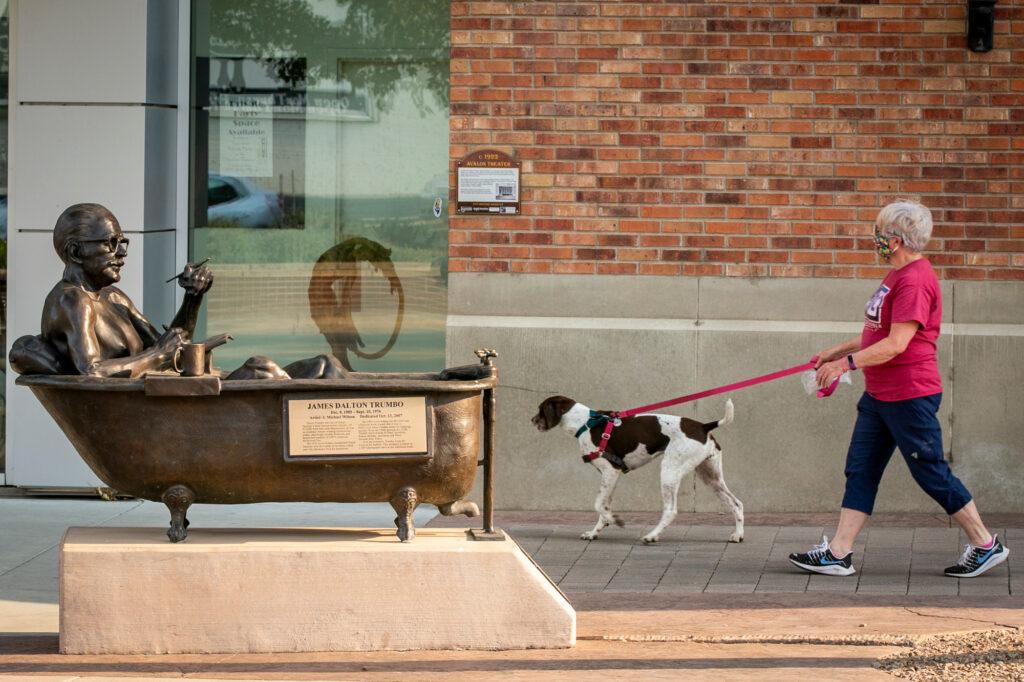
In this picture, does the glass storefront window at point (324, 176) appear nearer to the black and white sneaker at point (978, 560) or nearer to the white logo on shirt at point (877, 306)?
the white logo on shirt at point (877, 306)

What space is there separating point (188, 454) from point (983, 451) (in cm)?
507

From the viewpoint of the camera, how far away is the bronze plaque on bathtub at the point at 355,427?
5746 millimetres

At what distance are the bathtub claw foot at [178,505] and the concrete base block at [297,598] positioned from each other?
5cm

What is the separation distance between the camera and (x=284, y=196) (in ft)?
31.8

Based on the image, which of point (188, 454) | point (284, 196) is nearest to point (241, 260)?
point (284, 196)

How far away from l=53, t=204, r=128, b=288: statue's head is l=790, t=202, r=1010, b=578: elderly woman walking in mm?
3093

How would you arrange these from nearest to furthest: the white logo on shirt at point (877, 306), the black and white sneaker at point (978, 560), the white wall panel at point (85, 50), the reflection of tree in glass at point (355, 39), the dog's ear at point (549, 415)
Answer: the white logo on shirt at point (877, 306) → the black and white sneaker at point (978, 560) → the dog's ear at point (549, 415) → the white wall panel at point (85, 50) → the reflection of tree in glass at point (355, 39)

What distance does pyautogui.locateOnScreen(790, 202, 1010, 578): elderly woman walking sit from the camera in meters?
6.89

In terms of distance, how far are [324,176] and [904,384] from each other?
4.19 m

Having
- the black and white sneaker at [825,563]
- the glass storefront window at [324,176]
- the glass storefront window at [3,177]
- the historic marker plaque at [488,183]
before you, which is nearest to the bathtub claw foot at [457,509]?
the black and white sneaker at [825,563]

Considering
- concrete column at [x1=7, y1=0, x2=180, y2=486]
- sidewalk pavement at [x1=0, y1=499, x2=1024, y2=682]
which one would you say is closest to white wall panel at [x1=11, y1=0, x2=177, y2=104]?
concrete column at [x1=7, y1=0, x2=180, y2=486]

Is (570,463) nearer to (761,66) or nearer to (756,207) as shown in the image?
(756,207)

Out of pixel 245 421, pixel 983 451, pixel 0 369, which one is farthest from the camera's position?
pixel 0 369

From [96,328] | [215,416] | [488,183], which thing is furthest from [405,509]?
[488,183]
